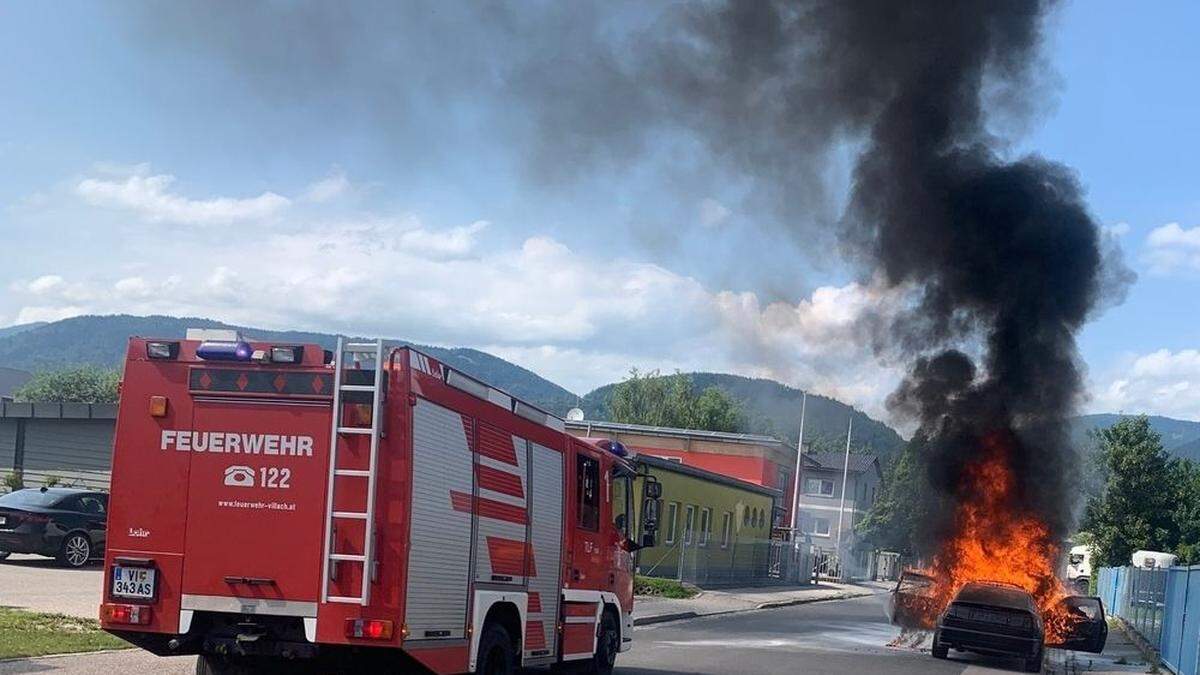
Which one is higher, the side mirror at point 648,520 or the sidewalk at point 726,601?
the side mirror at point 648,520

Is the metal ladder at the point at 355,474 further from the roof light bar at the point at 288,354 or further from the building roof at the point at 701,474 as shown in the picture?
the building roof at the point at 701,474

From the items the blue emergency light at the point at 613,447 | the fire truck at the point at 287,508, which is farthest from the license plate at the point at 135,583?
the blue emergency light at the point at 613,447

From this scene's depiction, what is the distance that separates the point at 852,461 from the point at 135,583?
85.7 metres

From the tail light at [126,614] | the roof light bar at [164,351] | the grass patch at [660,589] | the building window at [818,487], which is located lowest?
the building window at [818,487]

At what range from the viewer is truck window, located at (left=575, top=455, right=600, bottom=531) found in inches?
486

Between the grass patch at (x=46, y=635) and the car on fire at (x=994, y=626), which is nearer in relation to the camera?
the grass patch at (x=46, y=635)

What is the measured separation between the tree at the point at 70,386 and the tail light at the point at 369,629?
88.3 meters

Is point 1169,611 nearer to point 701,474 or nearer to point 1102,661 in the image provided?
point 1102,661

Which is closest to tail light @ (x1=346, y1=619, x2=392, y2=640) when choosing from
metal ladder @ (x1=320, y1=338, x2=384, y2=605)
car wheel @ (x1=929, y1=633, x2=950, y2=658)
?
metal ladder @ (x1=320, y1=338, x2=384, y2=605)

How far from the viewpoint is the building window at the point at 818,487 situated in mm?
90812

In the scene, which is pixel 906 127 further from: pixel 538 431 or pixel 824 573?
pixel 824 573

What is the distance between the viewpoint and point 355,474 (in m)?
8.61

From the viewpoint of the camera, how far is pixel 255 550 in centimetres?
873

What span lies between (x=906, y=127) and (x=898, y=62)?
178cm
